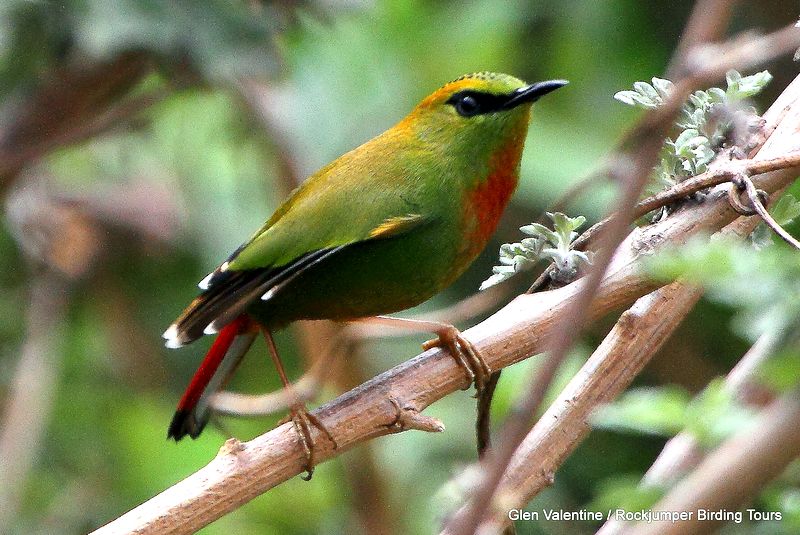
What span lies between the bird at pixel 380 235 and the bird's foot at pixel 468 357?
329mm

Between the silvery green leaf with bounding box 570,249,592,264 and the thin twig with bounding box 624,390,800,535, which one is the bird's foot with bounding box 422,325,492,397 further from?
the thin twig with bounding box 624,390,800,535

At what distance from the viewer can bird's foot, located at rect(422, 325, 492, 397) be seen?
94.7 inches

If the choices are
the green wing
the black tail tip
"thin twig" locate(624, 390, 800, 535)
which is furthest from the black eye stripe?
"thin twig" locate(624, 390, 800, 535)

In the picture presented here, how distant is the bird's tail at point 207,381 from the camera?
10.5ft

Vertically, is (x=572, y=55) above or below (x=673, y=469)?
above

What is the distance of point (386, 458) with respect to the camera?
16.8ft

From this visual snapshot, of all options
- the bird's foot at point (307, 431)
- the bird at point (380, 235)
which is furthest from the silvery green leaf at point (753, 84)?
the bird's foot at point (307, 431)

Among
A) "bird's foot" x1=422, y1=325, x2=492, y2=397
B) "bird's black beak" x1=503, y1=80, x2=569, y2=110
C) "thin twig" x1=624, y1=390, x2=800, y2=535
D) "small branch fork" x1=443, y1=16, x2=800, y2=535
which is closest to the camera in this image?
"thin twig" x1=624, y1=390, x2=800, y2=535

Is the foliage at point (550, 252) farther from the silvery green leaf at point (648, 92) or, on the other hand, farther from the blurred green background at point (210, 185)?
the blurred green background at point (210, 185)

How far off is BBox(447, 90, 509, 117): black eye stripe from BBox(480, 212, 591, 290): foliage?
2.69 ft

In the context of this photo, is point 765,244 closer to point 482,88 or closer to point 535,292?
point 535,292

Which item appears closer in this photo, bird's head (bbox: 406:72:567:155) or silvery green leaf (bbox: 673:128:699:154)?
silvery green leaf (bbox: 673:128:699:154)

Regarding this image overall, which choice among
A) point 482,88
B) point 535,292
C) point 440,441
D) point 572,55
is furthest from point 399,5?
point 535,292

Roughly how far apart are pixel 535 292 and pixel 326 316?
0.84m
